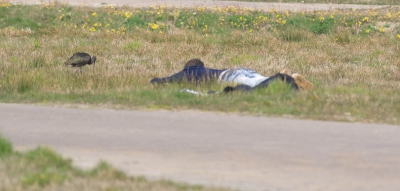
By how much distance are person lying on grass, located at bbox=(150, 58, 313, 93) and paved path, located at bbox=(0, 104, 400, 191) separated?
1.75 m

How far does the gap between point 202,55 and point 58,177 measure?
10.8m

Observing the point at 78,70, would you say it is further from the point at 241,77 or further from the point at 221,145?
the point at 221,145

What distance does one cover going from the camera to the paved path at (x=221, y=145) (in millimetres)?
6891

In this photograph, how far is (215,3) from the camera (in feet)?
105

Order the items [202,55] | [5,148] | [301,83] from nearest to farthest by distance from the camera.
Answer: [5,148]
[301,83]
[202,55]

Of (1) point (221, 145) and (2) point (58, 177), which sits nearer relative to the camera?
(2) point (58, 177)

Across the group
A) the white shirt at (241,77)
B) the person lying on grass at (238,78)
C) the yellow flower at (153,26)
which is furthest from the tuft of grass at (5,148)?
the yellow flower at (153,26)

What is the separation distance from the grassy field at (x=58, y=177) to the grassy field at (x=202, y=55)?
9.78 ft

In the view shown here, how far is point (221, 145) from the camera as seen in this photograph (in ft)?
26.3

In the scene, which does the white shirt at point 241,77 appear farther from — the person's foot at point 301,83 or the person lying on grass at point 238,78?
the person's foot at point 301,83

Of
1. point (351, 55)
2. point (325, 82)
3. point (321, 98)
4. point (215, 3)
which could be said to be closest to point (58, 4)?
point (215, 3)

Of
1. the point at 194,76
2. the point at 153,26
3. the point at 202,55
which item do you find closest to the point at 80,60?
the point at 194,76

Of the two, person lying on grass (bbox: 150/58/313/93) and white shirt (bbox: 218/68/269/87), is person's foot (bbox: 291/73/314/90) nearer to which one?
person lying on grass (bbox: 150/58/313/93)

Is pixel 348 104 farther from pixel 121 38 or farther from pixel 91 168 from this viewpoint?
pixel 121 38
